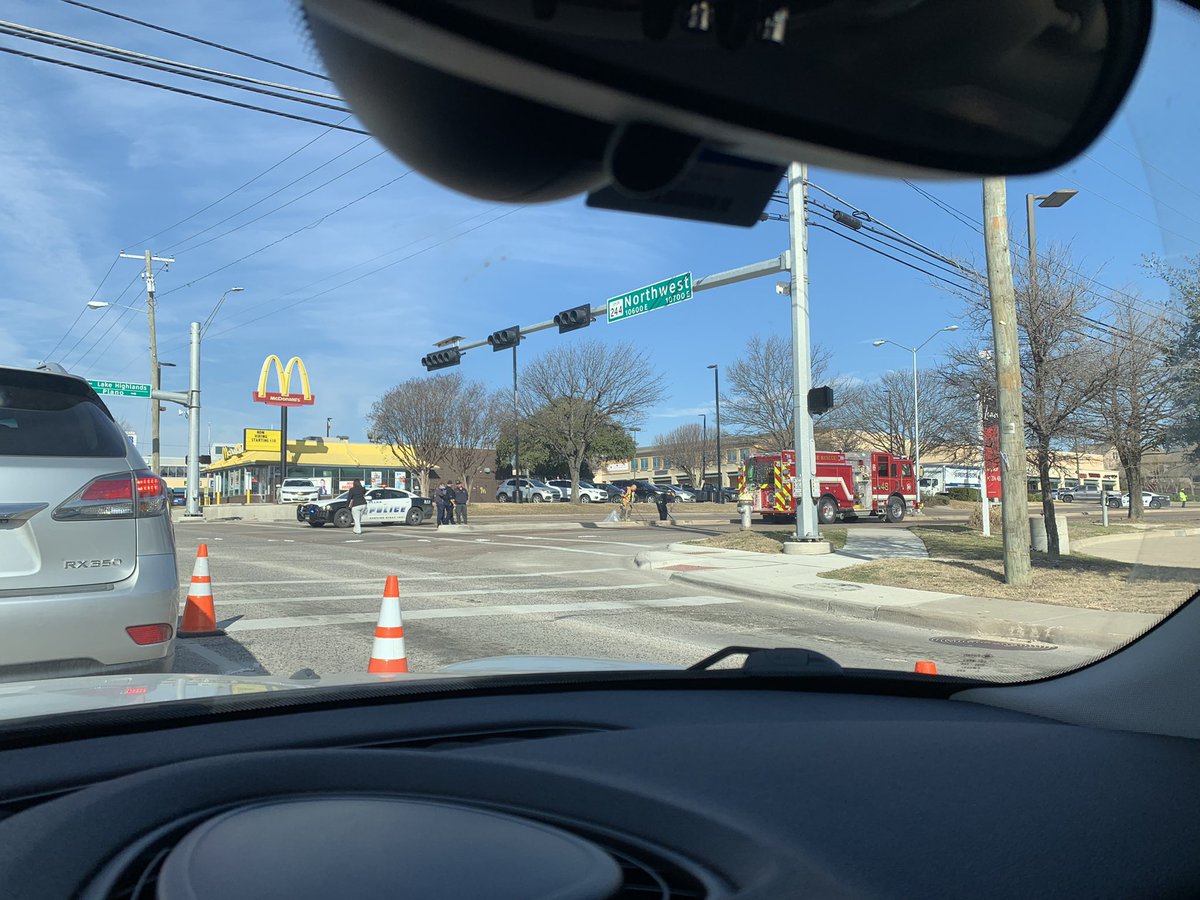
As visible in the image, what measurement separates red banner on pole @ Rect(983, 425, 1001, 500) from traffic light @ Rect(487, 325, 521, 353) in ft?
30.6

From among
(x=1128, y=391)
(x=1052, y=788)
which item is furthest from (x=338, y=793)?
(x=1128, y=391)

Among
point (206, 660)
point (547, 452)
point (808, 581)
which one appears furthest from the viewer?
point (547, 452)

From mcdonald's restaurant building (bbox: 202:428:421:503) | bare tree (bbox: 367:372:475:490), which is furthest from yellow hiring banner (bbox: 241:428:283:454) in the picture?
bare tree (bbox: 367:372:475:490)

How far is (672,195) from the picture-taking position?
2.43 meters

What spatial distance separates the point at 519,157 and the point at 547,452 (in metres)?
64.0

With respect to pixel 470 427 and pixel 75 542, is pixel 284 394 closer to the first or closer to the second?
pixel 470 427

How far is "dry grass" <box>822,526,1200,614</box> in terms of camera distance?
288 cm

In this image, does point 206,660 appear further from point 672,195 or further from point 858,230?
point 672,195

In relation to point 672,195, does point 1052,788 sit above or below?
below

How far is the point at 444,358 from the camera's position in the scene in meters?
22.4

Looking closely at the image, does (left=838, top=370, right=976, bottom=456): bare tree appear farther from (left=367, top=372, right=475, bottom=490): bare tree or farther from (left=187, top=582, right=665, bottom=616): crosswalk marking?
(left=187, top=582, right=665, bottom=616): crosswalk marking

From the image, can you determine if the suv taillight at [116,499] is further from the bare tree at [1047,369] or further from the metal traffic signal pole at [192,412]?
the metal traffic signal pole at [192,412]

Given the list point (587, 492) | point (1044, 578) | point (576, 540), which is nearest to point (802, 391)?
point (1044, 578)

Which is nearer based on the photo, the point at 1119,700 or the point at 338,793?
the point at 338,793
